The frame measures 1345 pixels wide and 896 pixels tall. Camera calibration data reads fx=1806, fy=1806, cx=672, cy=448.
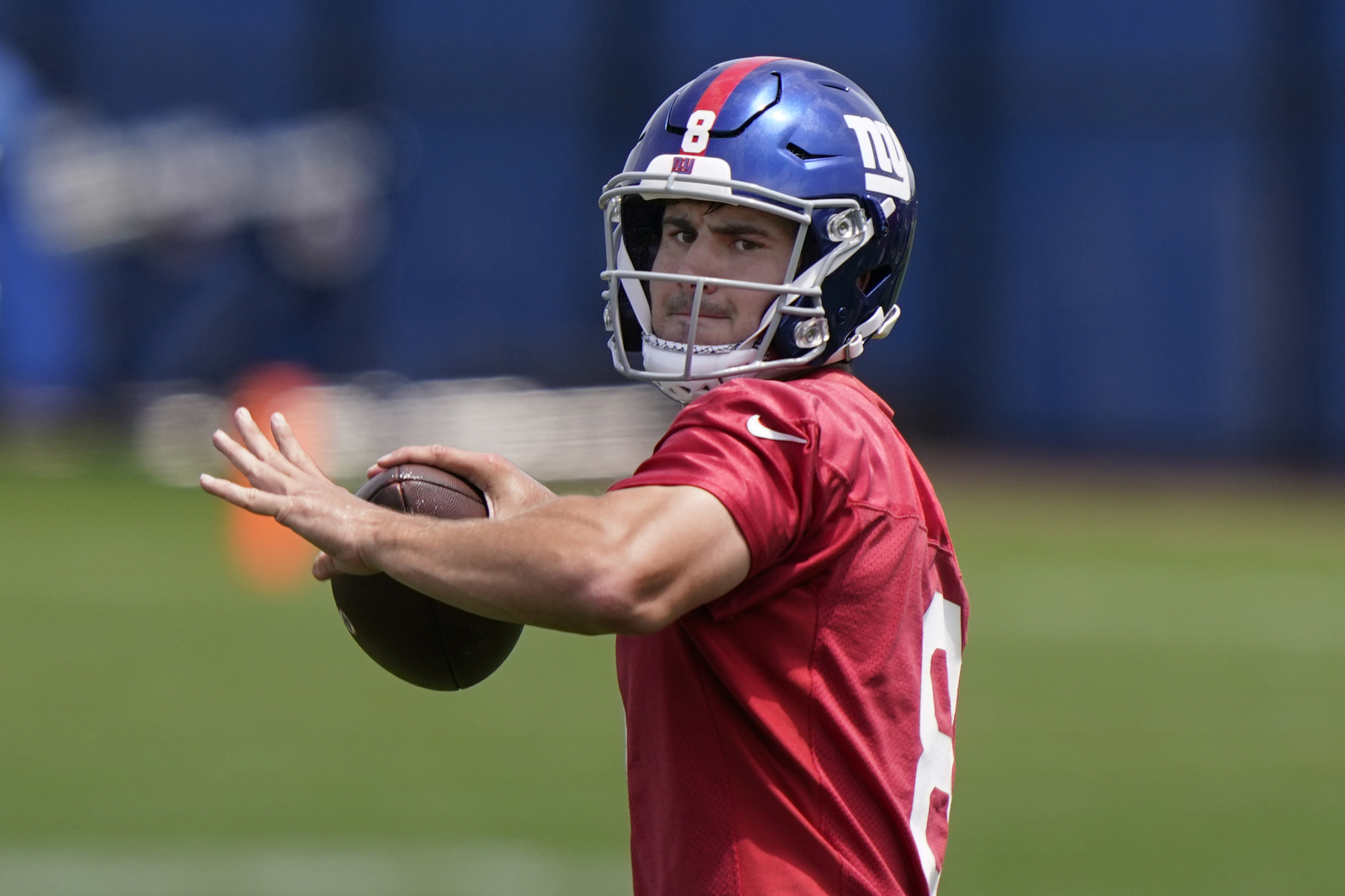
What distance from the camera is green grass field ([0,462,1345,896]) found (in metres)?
6.04

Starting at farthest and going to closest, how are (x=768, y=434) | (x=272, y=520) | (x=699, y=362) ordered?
(x=272, y=520), (x=699, y=362), (x=768, y=434)

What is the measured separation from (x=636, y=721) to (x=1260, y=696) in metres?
6.95

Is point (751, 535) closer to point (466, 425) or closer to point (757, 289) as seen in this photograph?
point (757, 289)

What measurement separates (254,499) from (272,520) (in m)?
7.91

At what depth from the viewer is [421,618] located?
9.44ft

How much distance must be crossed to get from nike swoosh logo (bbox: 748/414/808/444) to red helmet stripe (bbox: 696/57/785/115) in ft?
Answer: 2.04

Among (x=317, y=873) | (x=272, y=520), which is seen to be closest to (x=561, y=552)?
(x=317, y=873)

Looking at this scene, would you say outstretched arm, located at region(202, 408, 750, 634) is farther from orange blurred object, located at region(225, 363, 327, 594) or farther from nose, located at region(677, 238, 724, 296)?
orange blurred object, located at region(225, 363, 327, 594)

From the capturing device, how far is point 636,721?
2.58m

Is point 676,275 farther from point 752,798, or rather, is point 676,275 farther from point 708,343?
point 752,798

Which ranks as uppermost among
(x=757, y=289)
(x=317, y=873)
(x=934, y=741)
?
(x=757, y=289)

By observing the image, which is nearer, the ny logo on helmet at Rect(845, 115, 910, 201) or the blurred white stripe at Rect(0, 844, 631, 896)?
the ny logo on helmet at Rect(845, 115, 910, 201)

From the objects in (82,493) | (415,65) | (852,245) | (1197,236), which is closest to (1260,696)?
(852,245)

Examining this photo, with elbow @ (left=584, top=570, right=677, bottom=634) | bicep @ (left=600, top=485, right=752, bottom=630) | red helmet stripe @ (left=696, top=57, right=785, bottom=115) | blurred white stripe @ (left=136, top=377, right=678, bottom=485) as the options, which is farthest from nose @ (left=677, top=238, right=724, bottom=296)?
blurred white stripe @ (left=136, top=377, right=678, bottom=485)
